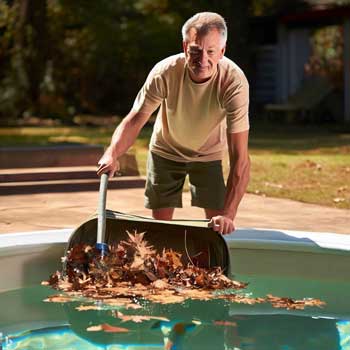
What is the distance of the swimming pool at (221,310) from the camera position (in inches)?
154

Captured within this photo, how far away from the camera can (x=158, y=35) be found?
21.5 m

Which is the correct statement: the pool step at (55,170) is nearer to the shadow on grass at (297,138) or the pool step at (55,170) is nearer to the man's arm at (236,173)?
the shadow on grass at (297,138)

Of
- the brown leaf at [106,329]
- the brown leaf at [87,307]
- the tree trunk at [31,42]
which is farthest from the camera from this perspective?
the tree trunk at [31,42]

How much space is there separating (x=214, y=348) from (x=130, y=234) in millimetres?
979

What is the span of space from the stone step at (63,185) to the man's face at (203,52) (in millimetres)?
5013

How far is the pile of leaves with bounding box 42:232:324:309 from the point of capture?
445cm

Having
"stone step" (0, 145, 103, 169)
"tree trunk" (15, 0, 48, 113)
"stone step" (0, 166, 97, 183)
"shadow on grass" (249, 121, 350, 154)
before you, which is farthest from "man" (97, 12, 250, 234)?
"tree trunk" (15, 0, 48, 113)

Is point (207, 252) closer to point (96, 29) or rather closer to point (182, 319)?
point (182, 319)

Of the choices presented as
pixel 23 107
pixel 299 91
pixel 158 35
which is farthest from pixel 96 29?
pixel 299 91

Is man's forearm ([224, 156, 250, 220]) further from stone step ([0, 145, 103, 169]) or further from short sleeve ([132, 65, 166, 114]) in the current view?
stone step ([0, 145, 103, 169])

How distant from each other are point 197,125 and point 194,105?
0.12 meters

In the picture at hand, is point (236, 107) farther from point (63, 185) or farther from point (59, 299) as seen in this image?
point (63, 185)

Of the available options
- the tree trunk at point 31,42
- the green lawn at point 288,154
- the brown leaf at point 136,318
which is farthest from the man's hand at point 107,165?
the tree trunk at point 31,42

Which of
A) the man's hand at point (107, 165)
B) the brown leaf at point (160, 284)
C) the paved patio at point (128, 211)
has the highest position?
the man's hand at point (107, 165)
